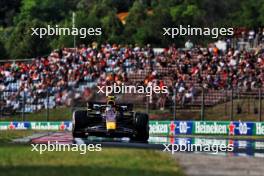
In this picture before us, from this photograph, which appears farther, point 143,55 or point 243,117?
point 143,55

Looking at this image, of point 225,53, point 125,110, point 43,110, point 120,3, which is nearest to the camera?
point 125,110

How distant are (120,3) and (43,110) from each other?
7137 cm

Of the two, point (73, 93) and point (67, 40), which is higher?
point (67, 40)

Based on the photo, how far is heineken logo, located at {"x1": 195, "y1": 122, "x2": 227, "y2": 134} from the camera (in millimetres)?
30625

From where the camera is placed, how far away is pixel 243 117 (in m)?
31.3

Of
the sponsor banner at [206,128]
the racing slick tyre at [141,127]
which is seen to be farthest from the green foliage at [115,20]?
the racing slick tyre at [141,127]

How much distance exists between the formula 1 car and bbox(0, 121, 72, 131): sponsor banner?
12.3m

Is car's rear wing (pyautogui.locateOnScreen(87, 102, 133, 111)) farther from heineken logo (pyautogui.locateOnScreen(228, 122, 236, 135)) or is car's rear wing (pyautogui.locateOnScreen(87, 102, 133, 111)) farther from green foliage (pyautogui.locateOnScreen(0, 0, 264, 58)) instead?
green foliage (pyautogui.locateOnScreen(0, 0, 264, 58))

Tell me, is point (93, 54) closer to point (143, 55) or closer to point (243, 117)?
point (143, 55)

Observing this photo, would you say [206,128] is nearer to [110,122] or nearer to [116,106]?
[116,106]

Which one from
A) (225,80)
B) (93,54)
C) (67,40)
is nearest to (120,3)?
(67,40)

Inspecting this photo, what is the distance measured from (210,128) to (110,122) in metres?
11.6

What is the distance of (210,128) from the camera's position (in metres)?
31.0

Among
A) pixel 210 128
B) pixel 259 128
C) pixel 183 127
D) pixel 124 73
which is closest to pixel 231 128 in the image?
pixel 210 128
